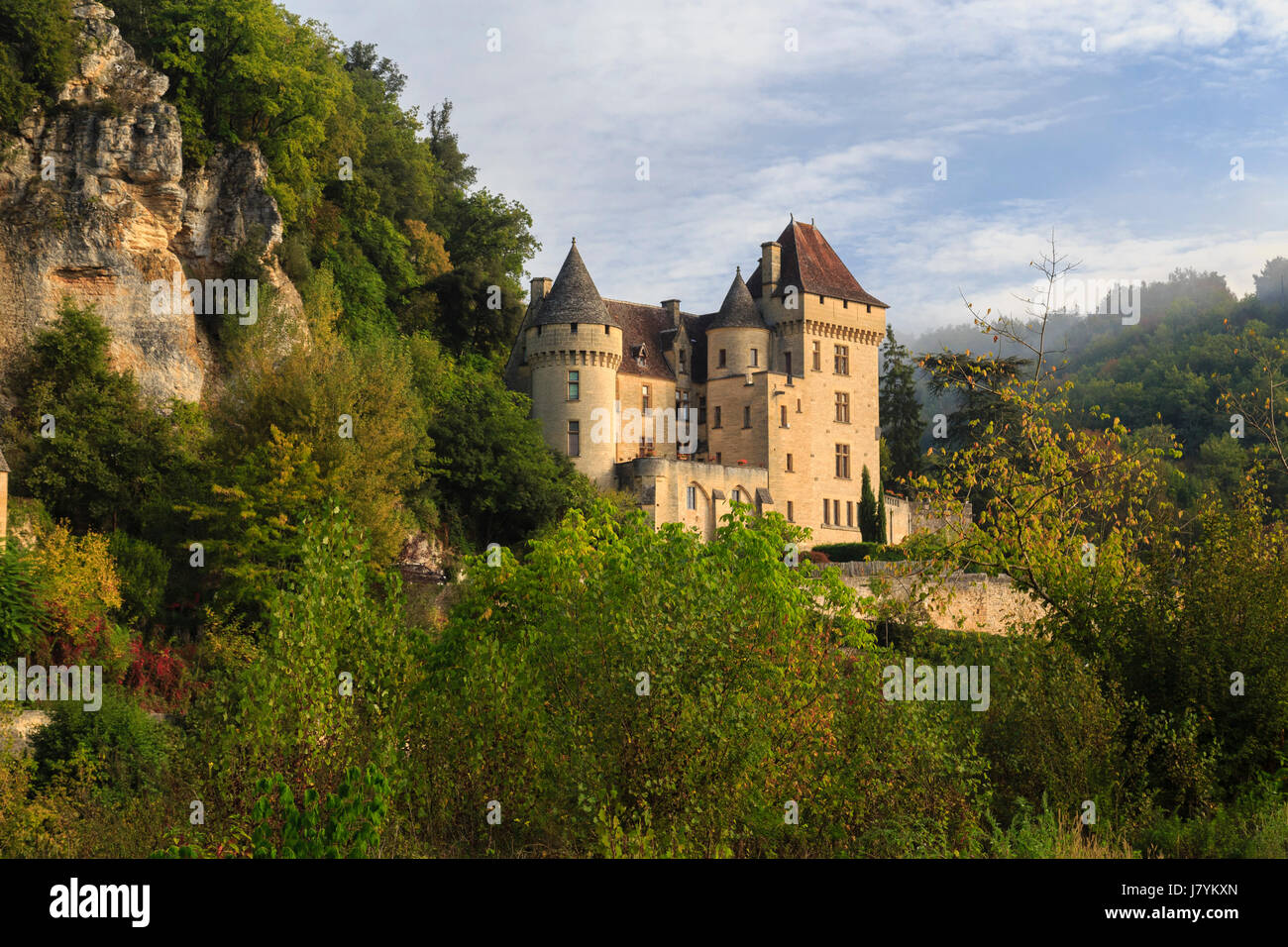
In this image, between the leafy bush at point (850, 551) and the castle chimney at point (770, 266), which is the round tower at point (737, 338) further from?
the leafy bush at point (850, 551)

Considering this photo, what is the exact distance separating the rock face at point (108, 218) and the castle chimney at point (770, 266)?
2303 cm

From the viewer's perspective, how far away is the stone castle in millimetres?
51000

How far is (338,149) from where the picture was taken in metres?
51.0

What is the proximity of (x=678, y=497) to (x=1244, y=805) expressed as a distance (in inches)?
1428

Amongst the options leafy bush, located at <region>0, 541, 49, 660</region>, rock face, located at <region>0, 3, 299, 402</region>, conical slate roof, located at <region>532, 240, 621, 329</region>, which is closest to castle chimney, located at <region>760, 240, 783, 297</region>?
conical slate roof, located at <region>532, 240, 621, 329</region>

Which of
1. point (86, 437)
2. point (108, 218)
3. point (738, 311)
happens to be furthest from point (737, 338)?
point (86, 437)

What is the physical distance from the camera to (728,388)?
181 feet

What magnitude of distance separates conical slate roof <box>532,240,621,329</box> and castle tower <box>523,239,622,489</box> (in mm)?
40

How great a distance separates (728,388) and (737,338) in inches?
87.8

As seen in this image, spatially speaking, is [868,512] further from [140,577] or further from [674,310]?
[140,577]

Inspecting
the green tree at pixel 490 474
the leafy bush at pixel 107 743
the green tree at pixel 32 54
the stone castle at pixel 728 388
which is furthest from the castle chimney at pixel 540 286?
the leafy bush at pixel 107 743

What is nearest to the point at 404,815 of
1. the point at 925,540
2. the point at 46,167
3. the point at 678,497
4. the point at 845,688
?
the point at 845,688

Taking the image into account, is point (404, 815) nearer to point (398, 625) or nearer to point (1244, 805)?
point (398, 625)
